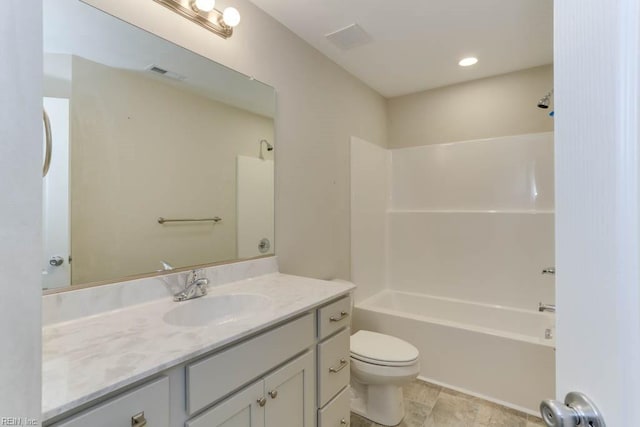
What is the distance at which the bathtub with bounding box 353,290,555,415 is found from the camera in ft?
6.39

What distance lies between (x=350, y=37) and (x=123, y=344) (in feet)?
6.95

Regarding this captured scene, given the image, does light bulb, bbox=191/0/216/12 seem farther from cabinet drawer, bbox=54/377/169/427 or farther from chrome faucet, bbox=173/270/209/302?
cabinet drawer, bbox=54/377/169/427

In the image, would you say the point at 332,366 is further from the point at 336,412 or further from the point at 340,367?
the point at 336,412

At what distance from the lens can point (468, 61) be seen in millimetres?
2441

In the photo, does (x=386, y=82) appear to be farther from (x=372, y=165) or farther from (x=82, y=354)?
(x=82, y=354)

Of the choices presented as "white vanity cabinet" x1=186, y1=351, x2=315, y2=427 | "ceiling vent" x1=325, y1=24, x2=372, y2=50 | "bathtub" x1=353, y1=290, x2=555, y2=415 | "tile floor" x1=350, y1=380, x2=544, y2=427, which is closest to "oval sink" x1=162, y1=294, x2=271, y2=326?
"white vanity cabinet" x1=186, y1=351, x2=315, y2=427

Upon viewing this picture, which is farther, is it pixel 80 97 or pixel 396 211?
pixel 396 211

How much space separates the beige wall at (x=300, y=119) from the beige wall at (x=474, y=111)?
71cm

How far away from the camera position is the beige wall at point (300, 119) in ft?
4.88

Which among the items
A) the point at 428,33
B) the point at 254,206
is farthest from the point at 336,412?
the point at 428,33

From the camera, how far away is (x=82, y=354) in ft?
2.59

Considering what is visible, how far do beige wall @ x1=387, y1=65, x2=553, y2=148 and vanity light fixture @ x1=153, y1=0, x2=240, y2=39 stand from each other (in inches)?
83.5

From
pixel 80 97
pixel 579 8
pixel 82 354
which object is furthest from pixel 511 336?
pixel 80 97

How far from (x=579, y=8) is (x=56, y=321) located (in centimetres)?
152
